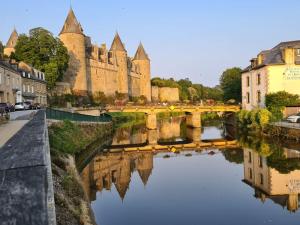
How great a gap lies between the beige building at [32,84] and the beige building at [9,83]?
147 centimetres

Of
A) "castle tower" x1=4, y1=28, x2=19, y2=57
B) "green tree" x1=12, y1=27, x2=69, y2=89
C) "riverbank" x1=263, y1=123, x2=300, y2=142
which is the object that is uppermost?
"castle tower" x1=4, y1=28, x2=19, y2=57

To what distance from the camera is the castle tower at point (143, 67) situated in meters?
77.5

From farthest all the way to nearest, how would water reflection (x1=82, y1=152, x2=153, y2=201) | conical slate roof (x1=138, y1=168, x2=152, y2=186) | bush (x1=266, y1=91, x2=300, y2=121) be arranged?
1. bush (x1=266, y1=91, x2=300, y2=121)
2. conical slate roof (x1=138, y1=168, x2=152, y2=186)
3. water reflection (x1=82, y1=152, x2=153, y2=201)

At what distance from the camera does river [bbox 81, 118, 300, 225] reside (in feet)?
36.8

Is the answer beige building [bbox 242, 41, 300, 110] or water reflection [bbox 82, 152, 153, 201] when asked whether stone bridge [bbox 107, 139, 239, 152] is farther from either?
beige building [bbox 242, 41, 300, 110]

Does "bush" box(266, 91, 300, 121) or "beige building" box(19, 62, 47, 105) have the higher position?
"beige building" box(19, 62, 47, 105)

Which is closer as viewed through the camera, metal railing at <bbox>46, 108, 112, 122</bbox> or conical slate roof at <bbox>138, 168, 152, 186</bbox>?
conical slate roof at <bbox>138, 168, 152, 186</bbox>

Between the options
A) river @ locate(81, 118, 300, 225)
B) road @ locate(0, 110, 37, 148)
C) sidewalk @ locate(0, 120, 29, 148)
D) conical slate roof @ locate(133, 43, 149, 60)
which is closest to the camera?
sidewalk @ locate(0, 120, 29, 148)

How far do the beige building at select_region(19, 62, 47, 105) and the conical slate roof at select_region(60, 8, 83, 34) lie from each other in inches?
578

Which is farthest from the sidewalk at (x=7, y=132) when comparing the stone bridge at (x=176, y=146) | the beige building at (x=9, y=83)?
the beige building at (x=9, y=83)

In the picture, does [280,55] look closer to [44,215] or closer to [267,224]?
[267,224]

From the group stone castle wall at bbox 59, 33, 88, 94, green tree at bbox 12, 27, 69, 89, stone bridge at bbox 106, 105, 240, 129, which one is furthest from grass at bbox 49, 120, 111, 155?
stone castle wall at bbox 59, 33, 88, 94

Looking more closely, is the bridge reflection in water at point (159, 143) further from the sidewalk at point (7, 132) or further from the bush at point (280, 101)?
the sidewalk at point (7, 132)

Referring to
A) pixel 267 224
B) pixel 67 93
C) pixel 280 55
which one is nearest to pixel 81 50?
pixel 67 93
